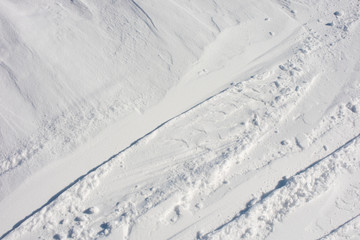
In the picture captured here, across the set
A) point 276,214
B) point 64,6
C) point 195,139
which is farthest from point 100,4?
point 276,214

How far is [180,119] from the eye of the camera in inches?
173

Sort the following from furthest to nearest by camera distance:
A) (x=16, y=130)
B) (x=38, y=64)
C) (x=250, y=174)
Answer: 1. (x=38, y=64)
2. (x=16, y=130)
3. (x=250, y=174)

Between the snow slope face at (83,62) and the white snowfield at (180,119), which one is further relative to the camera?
the snow slope face at (83,62)

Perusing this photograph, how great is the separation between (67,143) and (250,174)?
2.41 meters

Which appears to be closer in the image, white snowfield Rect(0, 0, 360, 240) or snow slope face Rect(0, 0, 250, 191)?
white snowfield Rect(0, 0, 360, 240)

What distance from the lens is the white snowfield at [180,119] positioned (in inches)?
148

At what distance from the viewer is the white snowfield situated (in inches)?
148

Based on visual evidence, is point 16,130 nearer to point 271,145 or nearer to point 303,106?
point 271,145

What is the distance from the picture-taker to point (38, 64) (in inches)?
184

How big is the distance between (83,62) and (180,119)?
171 centimetres

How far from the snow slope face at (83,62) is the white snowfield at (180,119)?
2cm

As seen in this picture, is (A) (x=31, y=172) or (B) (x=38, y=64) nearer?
(A) (x=31, y=172)

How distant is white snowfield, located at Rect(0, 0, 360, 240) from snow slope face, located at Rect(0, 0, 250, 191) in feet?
0.06

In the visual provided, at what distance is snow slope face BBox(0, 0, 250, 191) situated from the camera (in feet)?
14.1
